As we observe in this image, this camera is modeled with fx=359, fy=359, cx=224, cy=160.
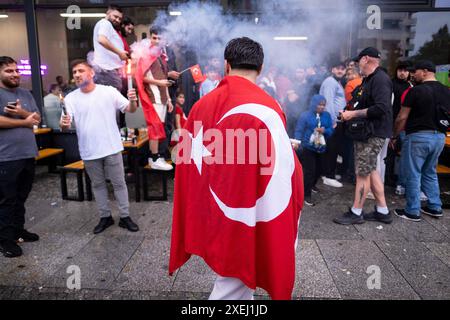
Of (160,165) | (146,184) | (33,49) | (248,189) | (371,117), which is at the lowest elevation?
(146,184)

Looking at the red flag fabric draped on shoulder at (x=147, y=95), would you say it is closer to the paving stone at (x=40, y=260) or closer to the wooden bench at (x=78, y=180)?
the wooden bench at (x=78, y=180)

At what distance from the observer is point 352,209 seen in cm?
485

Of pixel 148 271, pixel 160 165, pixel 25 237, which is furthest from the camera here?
pixel 160 165

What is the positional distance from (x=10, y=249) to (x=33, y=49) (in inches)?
216

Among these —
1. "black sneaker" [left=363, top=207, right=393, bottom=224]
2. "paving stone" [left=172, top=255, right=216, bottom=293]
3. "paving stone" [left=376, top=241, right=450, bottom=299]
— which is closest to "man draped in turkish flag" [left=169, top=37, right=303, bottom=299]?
"paving stone" [left=172, top=255, right=216, bottom=293]

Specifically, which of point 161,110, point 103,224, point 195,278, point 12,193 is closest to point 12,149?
point 12,193

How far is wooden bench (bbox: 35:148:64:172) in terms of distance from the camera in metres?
6.78

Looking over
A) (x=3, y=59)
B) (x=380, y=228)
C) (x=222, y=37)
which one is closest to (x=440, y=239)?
(x=380, y=228)

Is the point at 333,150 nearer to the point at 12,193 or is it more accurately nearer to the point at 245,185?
the point at 245,185

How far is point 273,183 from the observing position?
7.13ft

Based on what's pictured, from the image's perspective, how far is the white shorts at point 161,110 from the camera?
559cm

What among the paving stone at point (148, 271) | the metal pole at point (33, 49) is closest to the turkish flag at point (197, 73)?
the paving stone at point (148, 271)

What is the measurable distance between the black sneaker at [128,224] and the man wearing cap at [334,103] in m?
3.60

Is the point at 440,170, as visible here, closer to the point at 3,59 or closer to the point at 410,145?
the point at 410,145
